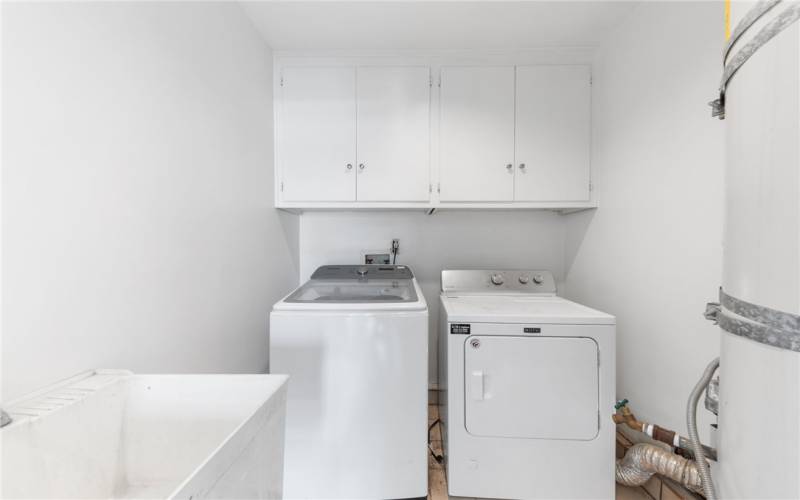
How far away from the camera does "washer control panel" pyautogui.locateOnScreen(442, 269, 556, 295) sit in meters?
2.05

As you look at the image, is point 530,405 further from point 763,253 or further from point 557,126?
point 557,126

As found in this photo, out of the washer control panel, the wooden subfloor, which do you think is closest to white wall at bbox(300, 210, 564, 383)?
the washer control panel

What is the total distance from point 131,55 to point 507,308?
186cm

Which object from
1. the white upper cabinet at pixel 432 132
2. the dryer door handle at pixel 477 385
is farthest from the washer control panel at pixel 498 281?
the dryer door handle at pixel 477 385

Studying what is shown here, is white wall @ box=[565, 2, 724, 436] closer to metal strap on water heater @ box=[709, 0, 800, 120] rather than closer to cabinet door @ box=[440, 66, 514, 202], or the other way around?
cabinet door @ box=[440, 66, 514, 202]

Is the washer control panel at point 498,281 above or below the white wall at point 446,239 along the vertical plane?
below

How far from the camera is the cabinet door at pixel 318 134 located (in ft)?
6.25

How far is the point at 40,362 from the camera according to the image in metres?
0.68

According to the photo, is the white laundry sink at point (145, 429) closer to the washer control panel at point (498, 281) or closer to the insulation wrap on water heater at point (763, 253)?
the insulation wrap on water heater at point (763, 253)

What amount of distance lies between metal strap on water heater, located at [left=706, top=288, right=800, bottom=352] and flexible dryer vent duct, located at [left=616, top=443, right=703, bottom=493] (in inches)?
36.3

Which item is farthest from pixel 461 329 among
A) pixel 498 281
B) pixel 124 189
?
pixel 124 189

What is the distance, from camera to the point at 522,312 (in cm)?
145

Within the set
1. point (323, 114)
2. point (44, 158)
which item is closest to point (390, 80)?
point (323, 114)

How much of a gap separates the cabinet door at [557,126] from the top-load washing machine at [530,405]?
98 centimetres
